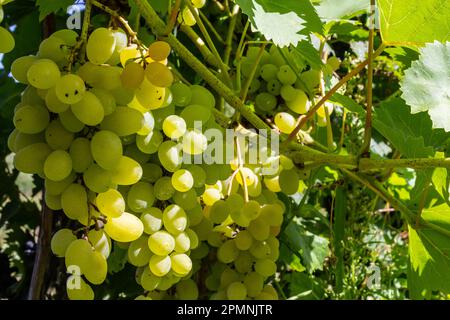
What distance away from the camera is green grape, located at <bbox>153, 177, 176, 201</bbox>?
664 millimetres

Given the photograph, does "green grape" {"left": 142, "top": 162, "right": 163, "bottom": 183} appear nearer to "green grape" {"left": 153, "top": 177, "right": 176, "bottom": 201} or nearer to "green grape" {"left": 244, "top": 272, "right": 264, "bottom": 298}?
"green grape" {"left": 153, "top": 177, "right": 176, "bottom": 201}

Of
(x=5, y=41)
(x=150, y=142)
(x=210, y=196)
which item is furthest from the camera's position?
(x=210, y=196)

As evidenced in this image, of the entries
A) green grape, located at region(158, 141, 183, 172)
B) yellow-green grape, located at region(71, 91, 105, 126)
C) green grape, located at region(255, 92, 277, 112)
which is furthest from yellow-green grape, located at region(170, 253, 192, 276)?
green grape, located at region(255, 92, 277, 112)

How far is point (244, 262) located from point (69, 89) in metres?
0.40

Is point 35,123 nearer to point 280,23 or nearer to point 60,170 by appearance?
point 60,170

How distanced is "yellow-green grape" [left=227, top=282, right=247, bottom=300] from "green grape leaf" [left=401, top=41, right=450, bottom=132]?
0.36 metres

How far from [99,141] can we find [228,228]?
30 cm

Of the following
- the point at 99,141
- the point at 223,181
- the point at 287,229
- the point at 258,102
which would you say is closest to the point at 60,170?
the point at 99,141

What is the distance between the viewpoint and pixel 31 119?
556 mm

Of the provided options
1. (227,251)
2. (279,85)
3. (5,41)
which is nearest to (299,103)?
(279,85)

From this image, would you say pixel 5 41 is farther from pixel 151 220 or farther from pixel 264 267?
pixel 264 267
